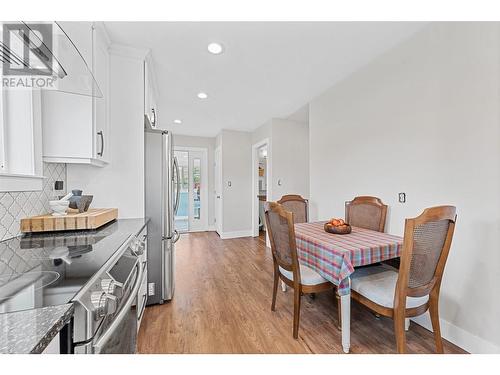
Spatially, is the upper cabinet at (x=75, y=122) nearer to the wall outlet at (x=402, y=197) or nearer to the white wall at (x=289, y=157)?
the wall outlet at (x=402, y=197)

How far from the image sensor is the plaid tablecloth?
1.47 meters

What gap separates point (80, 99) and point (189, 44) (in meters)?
1.04

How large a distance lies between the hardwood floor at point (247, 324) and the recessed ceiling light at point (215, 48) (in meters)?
2.48

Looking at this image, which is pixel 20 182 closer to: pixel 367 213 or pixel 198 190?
pixel 367 213

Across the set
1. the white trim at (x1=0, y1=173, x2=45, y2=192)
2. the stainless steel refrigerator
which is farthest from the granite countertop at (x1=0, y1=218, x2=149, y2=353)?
the stainless steel refrigerator

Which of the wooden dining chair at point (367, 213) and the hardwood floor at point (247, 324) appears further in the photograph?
the wooden dining chair at point (367, 213)

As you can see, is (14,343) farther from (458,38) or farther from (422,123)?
(458,38)

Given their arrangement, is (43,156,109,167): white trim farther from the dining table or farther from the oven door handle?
the dining table

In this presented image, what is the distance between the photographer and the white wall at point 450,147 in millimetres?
1429

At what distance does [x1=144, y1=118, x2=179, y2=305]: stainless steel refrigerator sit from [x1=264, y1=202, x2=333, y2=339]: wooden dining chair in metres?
1.06

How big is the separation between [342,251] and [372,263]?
1.10 ft

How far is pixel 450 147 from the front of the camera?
1.64 metres

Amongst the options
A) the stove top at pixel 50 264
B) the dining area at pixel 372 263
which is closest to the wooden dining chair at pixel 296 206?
the dining area at pixel 372 263
